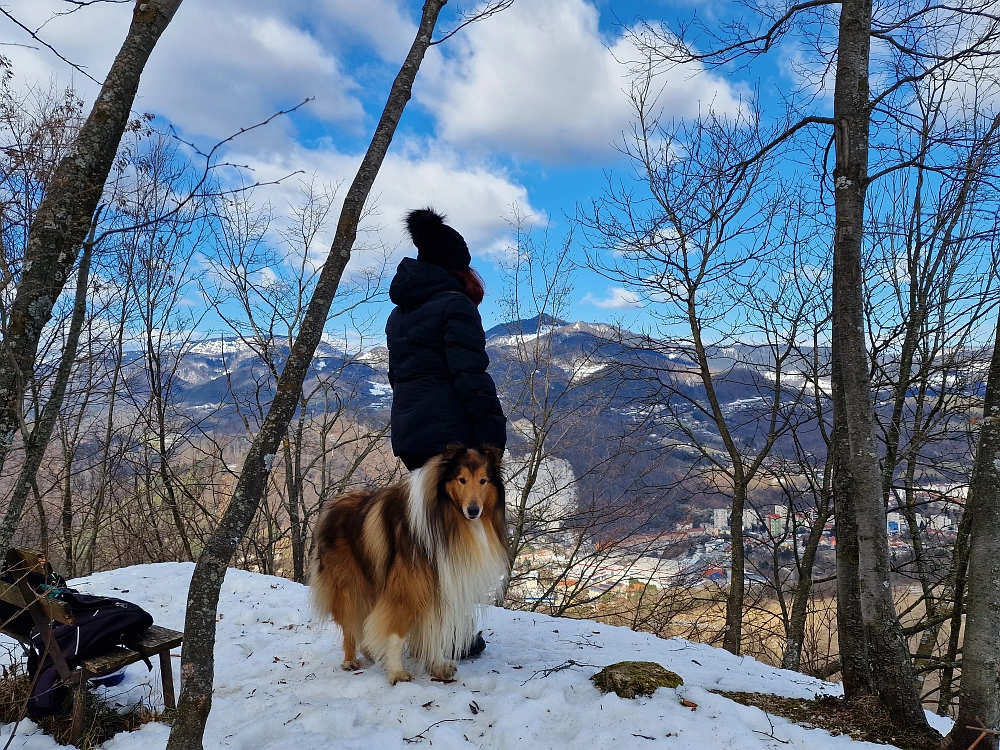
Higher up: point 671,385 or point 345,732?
point 671,385

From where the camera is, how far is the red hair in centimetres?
391

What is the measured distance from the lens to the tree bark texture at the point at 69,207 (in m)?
2.56

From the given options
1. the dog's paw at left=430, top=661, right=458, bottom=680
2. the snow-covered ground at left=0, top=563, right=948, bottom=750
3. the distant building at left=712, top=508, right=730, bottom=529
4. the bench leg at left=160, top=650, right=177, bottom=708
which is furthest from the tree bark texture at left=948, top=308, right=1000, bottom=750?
the distant building at left=712, top=508, right=730, bottom=529

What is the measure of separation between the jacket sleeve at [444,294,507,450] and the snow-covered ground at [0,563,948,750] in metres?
1.39

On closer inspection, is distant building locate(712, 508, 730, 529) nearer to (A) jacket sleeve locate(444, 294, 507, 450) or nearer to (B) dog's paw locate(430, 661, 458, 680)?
(B) dog's paw locate(430, 661, 458, 680)

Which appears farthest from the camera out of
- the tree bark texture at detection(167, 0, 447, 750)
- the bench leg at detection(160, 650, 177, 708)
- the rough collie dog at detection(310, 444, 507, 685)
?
the rough collie dog at detection(310, 444, 507, 685)

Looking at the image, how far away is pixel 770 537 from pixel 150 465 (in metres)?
9.76

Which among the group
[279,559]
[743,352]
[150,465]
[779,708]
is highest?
[743,352]

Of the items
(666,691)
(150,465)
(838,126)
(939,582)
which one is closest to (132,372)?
(150,465)

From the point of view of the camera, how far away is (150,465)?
354 inches

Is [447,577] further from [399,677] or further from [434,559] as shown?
[399,677]

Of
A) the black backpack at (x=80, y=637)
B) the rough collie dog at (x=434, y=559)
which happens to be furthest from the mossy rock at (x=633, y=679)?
the black backpack at (x=80, y=637)

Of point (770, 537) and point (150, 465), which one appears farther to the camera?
point (770, 537)

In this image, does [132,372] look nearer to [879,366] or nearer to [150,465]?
[150,465]
